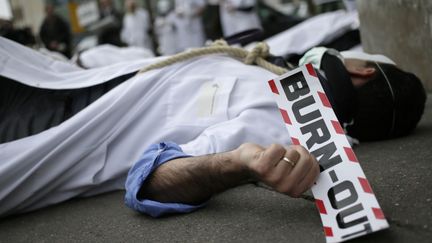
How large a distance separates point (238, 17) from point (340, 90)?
654cm

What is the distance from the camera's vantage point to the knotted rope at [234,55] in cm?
233

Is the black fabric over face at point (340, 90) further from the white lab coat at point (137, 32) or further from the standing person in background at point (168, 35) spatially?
the white lab coat at point (137, 32)

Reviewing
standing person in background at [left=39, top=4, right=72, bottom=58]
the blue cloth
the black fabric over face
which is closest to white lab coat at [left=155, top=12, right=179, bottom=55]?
standing person in background at [left=39, top=4, right=72, bottom=58]

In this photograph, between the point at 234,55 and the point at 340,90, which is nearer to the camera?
the point at 340,90

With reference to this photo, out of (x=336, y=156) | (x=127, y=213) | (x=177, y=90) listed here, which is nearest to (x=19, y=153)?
(x=127, y=213)

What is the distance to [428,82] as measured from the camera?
130 inches

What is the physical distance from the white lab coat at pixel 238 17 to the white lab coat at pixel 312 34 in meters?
3.65

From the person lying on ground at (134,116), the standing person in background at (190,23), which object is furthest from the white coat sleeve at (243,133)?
the standing person in background at (190,23)

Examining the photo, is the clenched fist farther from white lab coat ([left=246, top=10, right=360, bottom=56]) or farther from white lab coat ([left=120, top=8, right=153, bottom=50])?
white lab coat ([left=120, top=8, right=153, bottom=50])

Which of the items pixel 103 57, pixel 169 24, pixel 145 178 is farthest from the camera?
pixel 169 24

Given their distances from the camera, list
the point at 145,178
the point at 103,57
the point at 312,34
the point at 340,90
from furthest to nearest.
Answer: the point at 312,34
the point at 103,57
the point at 340,90
the point at 145,178

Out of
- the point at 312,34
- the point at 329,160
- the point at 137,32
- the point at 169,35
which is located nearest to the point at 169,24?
the point at 169,35

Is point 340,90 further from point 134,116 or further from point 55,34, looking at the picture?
point 55,34

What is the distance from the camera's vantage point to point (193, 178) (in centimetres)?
169
